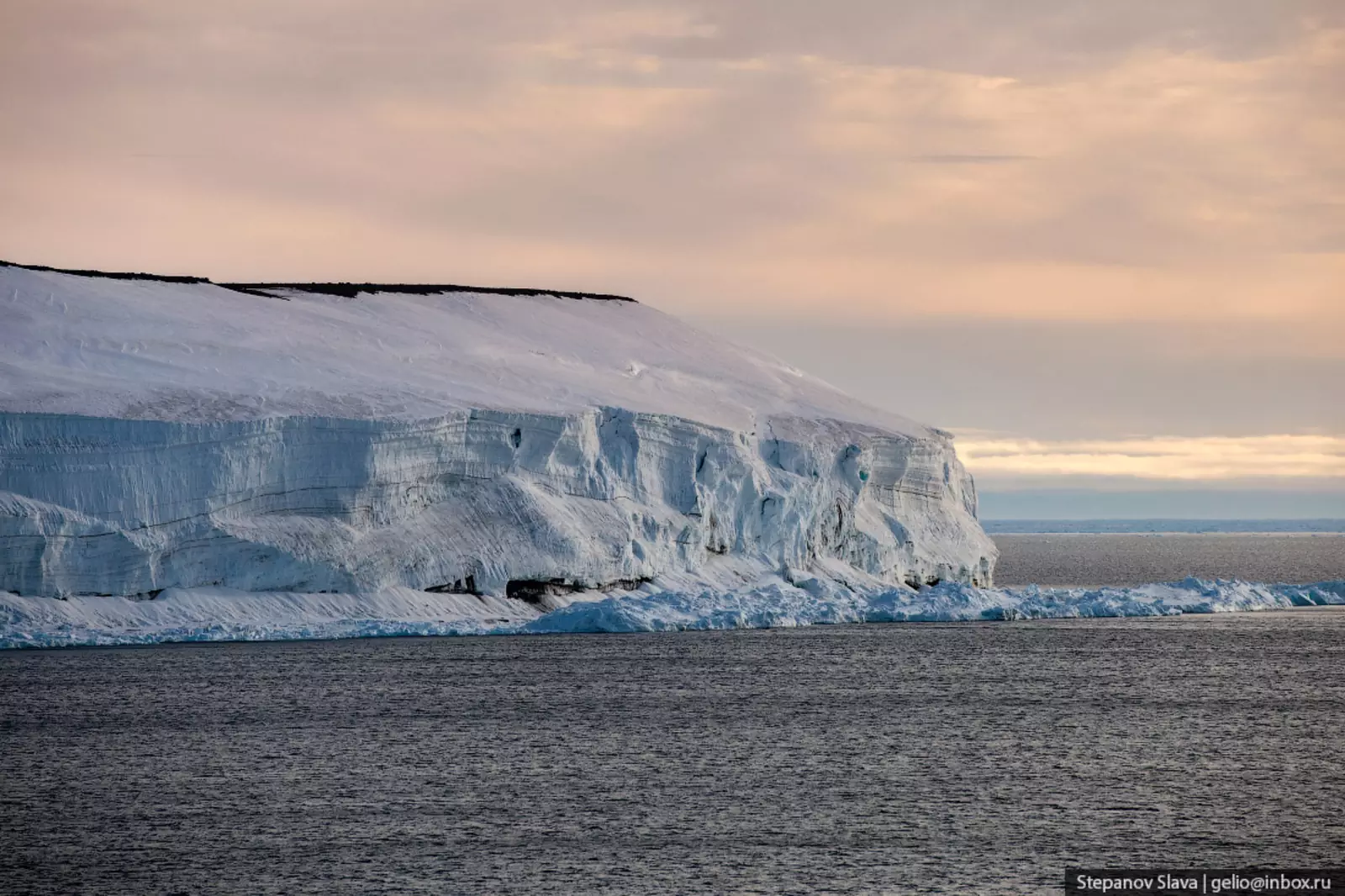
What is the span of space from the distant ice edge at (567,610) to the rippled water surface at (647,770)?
124 cm

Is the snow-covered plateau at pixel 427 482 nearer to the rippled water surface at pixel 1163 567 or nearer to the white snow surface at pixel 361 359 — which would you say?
the white snow surface at pixel 361 359

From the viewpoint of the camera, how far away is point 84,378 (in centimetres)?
3703

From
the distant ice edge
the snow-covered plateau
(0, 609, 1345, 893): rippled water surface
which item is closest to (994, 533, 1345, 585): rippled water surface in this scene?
the distant ice edge

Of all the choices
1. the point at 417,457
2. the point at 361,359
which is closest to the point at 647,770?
the point at 417,457

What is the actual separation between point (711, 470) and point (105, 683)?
19.5 m

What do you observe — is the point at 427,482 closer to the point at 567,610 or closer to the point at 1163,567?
the point at 567,610

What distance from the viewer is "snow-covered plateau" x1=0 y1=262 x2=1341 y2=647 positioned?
114 feet

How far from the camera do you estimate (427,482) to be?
128ft

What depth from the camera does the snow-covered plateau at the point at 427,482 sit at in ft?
114

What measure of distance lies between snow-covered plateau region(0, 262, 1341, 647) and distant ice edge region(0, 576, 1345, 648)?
0.23ft

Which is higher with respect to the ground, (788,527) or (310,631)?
→ (788,527)

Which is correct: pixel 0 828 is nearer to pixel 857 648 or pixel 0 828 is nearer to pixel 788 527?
pixel 857 648

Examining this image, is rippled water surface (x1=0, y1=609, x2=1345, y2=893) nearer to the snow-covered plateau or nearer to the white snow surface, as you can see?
the snow-covered plateau

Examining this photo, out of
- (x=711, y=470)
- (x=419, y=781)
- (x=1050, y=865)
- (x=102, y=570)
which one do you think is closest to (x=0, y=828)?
(x=419, y=781)
